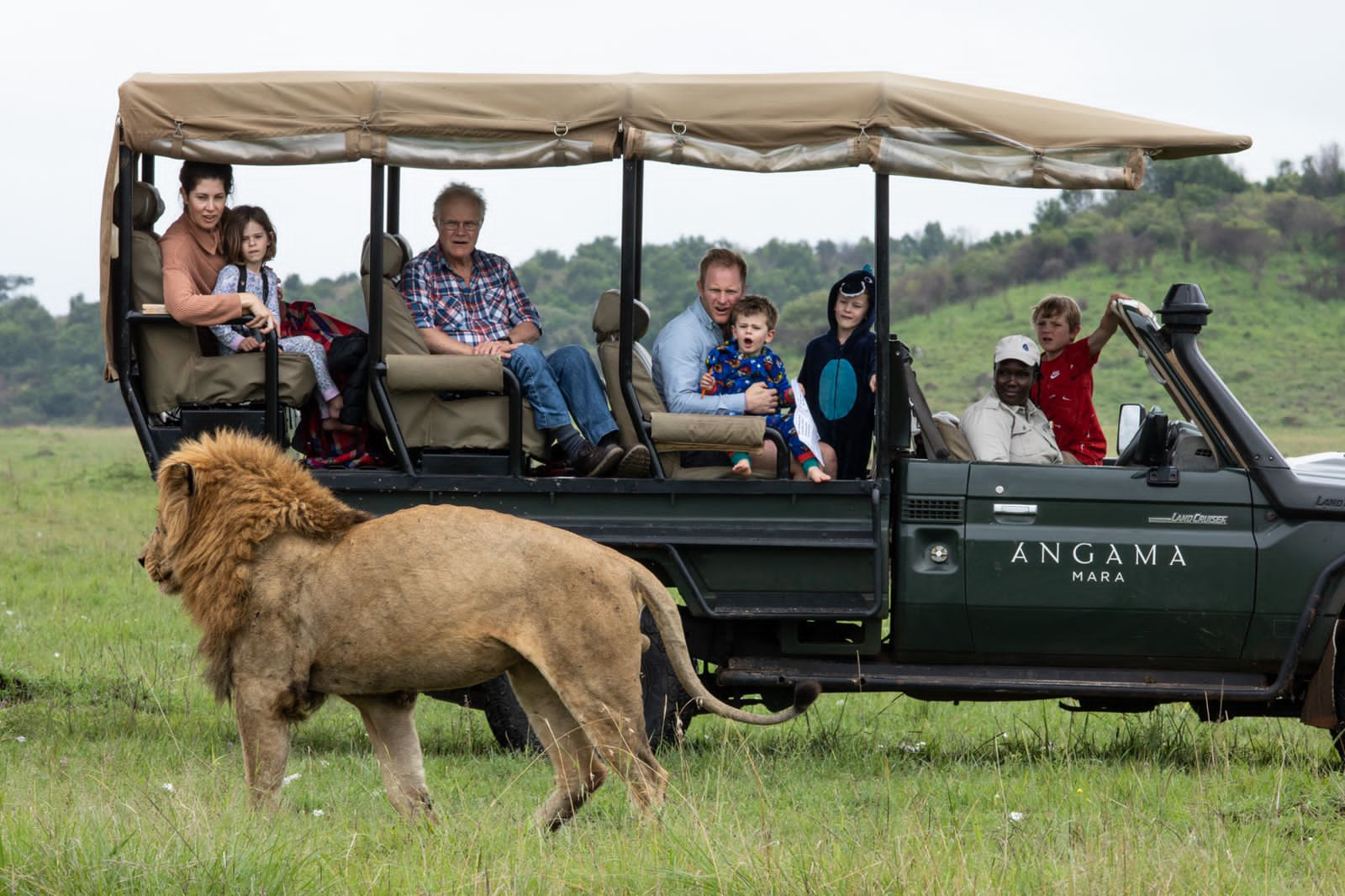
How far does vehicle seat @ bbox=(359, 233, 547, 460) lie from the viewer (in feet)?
19.2

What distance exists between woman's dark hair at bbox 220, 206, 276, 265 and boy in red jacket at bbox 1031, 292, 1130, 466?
10.3 ft

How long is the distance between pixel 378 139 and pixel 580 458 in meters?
1.37

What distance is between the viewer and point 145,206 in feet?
20.0

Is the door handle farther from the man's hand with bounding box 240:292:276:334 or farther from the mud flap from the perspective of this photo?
the man's hand with bounding box 240:292:276:334

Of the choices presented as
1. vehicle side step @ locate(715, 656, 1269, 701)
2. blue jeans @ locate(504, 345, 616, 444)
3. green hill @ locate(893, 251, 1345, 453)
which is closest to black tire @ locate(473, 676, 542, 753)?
vehicle side step @ locate(715, 656, 1269, 701)

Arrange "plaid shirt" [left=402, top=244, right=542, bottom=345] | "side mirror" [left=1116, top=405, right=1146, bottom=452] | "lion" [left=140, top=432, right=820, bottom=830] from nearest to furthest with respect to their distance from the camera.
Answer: "lion" [left=140, top=432, right=820, bottom=830], "plaid shirt" [left=402, top=244, right=542, bottom=345], "side mirror" [left=1116, top=405, right=1146, bottom=452]

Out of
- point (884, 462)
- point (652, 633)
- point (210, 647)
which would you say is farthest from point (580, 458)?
point (210, 647)

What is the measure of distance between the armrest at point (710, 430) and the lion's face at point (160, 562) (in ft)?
5.84

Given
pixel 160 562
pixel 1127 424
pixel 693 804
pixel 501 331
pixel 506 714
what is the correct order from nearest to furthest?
pixel 693 804 < pixel 160 562 < pixel 506 714 < pixel 501 331 < pixel 1127 424

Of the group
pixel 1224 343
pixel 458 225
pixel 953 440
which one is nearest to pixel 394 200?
pixel 458 225

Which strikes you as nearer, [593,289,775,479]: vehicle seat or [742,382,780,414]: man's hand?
[593,289,775,479]: vehicle seat

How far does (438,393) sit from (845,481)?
154 centimetres

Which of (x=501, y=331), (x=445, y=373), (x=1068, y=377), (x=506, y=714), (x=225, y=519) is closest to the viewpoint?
(x=225, y=519)

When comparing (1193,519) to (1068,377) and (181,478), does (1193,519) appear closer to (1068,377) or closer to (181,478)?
(1068,377)
